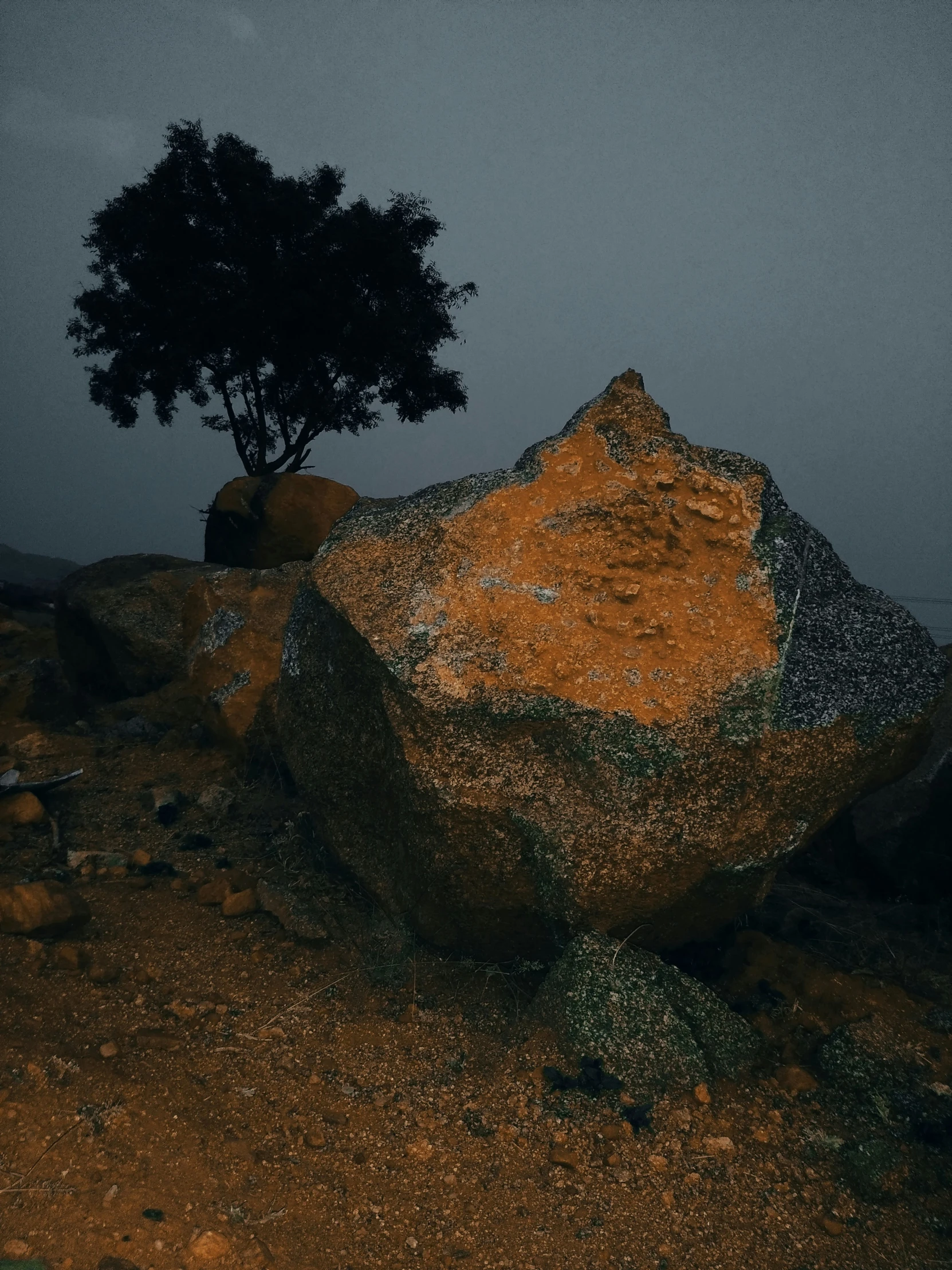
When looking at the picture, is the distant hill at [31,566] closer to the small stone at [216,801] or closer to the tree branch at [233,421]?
the tree branch at [233,421]

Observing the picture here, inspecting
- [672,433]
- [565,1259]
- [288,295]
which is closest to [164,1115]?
[565,1259]

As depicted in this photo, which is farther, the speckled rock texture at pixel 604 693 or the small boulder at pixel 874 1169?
the speckled rock texture at pixel 604 693

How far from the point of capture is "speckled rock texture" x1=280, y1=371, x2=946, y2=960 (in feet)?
11.7

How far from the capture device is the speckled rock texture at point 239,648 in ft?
20.6

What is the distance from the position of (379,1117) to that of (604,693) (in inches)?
70.3

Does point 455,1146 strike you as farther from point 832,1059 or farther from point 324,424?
point 324,424

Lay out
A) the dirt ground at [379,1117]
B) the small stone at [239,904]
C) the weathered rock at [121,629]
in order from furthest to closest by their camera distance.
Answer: the weathered rock at [121,629] → the small stone at [239,904] → the dirt ground at [379,1117]

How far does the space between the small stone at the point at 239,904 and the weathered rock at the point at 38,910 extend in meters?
0.62

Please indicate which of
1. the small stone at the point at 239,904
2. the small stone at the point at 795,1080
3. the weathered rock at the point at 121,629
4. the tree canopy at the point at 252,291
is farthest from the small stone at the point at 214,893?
the tree canopy at the point at 252,291

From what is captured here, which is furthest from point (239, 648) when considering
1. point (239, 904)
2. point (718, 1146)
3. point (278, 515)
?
point (718, 1146)

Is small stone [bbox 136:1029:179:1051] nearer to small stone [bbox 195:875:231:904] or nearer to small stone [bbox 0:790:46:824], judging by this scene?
small stone [bbox 195:875:231:904]

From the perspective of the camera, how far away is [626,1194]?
9.04 feet

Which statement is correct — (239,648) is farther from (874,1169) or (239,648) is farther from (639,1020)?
(874,1169)

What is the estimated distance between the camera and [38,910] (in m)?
3.73
